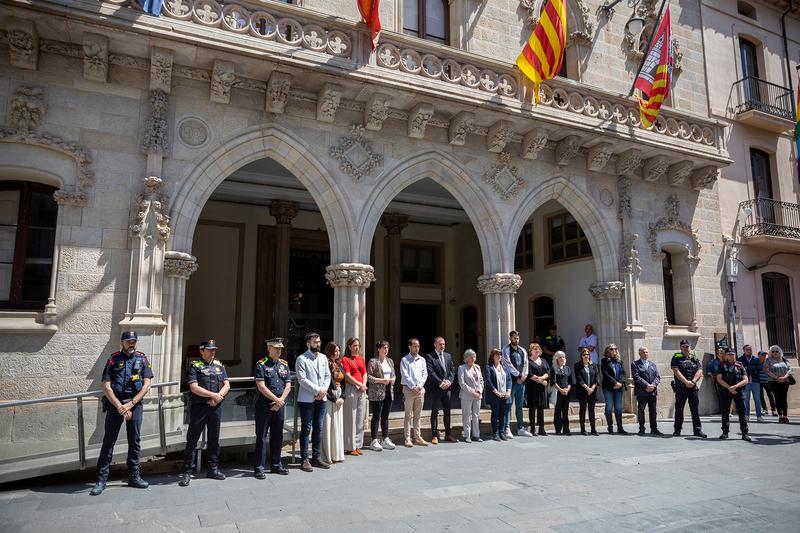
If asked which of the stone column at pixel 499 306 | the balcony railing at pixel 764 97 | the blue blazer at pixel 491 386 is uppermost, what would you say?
the balcony railing at pixel 764 97

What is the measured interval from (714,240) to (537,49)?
295 inches

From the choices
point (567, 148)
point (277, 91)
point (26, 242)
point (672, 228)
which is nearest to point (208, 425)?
point (26, 242)

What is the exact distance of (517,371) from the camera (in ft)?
32.3

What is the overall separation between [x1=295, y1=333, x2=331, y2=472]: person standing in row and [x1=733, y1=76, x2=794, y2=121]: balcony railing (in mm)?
14743

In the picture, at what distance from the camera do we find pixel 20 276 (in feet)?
26.2

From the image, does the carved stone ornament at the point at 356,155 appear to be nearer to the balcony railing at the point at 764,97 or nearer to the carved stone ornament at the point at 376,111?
the carved stone ornament at the point at 376,111

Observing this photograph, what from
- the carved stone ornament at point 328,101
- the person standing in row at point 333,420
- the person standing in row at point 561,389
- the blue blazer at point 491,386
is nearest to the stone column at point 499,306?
the person standing in row at point 561,389

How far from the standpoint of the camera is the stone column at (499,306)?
1094 centimetres

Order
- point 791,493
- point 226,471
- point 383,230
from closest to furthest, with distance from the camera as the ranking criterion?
point 791,493
point 226,471
point 383,230

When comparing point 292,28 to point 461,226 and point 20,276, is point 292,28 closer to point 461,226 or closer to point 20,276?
point 20,276

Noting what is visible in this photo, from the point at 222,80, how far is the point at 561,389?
7.93m

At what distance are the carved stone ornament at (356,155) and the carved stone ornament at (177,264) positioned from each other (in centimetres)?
313

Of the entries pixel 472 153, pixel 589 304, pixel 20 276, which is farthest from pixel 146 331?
pixel 589 304

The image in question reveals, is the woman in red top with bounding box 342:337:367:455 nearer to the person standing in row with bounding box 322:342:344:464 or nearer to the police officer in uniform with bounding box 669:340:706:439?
the person standing in row with bounding box 322:342:344:464
